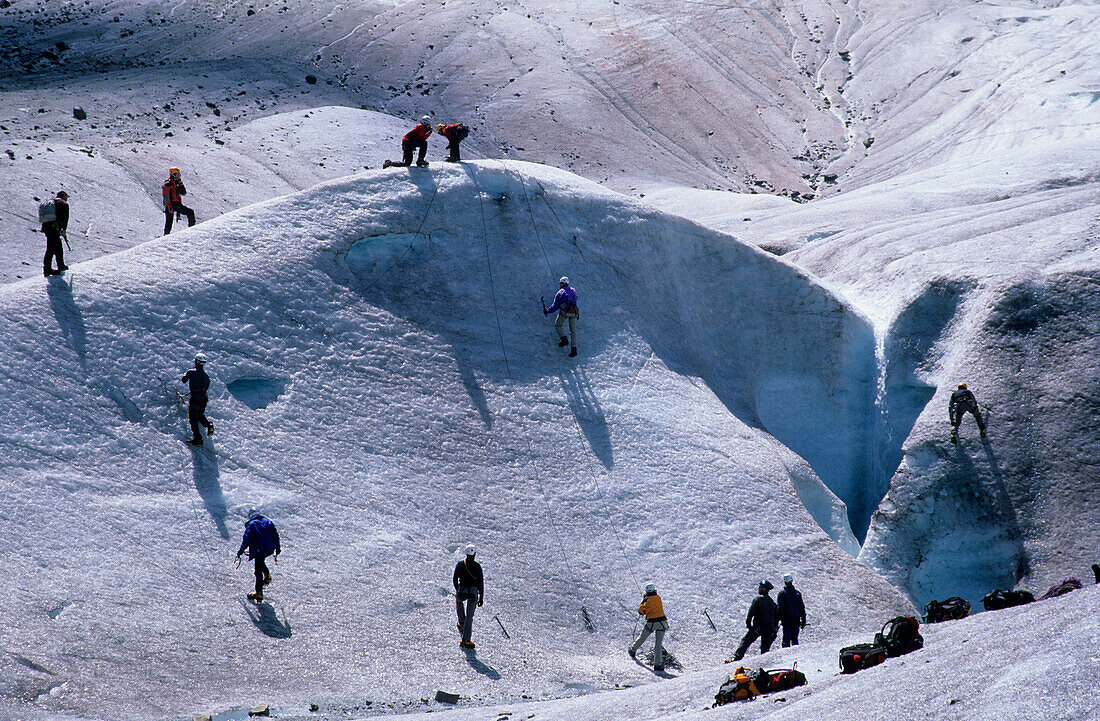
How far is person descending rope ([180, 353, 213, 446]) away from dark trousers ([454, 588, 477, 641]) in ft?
19.0

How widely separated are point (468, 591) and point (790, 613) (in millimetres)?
5701

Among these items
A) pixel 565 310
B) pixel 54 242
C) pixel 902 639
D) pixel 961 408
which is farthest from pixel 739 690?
pixel 54 242

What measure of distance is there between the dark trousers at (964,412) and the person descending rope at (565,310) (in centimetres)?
913

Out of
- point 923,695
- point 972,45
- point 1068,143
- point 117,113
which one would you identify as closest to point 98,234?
point 117,113

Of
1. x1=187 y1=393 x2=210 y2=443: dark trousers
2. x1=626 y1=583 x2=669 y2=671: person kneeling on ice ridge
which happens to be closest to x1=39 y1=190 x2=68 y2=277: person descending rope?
x1=187 y1=393 x2=210 y2=443: dark trousers

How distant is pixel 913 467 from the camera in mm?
24281

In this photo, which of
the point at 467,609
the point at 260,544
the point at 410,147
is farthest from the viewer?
the point at 410,147

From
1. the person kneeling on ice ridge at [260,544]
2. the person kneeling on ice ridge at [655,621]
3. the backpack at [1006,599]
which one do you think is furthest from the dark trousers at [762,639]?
the person kneeling on ice ridge at [260,544]

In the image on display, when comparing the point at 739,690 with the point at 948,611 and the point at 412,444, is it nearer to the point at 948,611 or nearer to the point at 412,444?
the point at 948,611

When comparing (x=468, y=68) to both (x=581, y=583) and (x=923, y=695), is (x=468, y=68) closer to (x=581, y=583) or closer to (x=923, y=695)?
(x=581, y=583)

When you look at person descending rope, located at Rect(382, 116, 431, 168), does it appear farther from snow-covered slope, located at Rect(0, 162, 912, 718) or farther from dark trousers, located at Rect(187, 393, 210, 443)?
dark trousers, located at Rect(187, 393, 210, 443)

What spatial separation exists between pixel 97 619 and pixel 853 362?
19741mm

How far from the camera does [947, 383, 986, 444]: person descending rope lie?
23.8 meters

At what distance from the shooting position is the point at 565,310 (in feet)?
76.2
